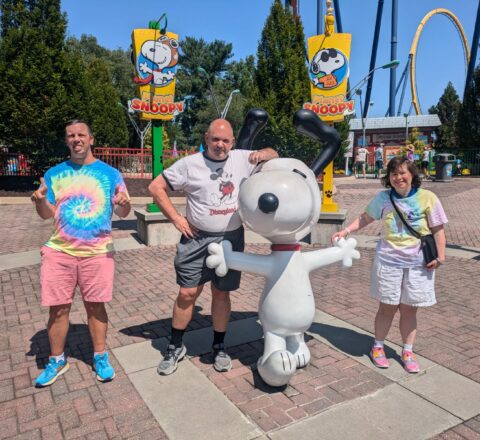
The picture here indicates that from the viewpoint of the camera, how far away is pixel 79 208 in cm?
285

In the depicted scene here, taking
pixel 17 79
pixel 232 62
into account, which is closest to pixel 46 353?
pixel 17 79

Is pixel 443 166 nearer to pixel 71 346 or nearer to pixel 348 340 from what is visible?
pixel 348 340

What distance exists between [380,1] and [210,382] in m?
37.1

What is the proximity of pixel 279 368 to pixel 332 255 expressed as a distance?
0.88 m

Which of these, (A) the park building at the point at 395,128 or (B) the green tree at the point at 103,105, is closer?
(B) the green tree at the point at 103,105

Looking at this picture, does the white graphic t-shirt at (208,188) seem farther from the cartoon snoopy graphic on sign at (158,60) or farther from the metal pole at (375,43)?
the metal pole at (375,43)

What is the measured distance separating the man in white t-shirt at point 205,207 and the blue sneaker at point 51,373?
0.69 metres

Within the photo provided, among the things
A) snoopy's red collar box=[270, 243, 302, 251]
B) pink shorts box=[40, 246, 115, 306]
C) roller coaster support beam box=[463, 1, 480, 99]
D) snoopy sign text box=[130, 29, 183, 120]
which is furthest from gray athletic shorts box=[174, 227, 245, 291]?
roller coaster support beam box=[463, 1, 480, 99]

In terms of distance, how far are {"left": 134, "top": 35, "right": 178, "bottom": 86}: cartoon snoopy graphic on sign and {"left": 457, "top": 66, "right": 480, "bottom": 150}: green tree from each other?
75.4ft

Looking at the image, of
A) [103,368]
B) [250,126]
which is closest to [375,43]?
[250,126]

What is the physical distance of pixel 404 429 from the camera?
2.44 m

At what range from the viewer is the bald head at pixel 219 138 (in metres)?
2.97

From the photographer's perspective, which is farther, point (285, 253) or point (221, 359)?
point (221, 359)

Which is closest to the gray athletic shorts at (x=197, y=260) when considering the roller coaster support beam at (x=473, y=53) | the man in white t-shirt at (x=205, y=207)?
the man in white t-shirt at (x=205, y=207)
